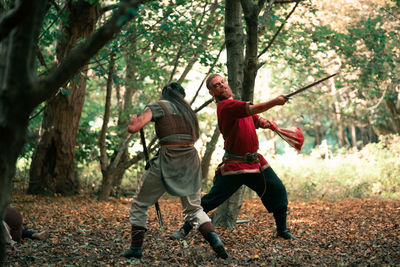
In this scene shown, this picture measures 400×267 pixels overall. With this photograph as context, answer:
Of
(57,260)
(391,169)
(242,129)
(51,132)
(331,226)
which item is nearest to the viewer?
(57,260)

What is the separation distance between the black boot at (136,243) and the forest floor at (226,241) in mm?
69

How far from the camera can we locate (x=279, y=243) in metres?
5.03

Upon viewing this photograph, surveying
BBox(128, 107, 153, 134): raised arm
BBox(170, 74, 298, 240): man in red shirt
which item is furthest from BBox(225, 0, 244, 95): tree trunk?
BBox(128, 107, 153, 134): raised arm

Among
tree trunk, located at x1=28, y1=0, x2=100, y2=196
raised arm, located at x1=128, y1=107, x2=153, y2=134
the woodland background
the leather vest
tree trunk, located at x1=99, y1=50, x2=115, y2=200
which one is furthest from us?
tree trunk, located at x1=28, y1=0, x2=100, y2=196

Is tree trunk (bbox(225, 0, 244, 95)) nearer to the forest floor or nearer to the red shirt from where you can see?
the red shirt

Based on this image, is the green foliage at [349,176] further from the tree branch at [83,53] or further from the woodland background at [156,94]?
the tree branch at [83,53]

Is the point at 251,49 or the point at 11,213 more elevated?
the point at 251,49

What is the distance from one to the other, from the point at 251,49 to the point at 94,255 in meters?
2.69

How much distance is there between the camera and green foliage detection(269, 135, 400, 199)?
428 inches

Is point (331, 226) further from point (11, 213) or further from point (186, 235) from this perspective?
point (11, 213)

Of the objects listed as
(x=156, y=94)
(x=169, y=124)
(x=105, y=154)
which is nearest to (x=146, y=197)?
(x=169, y=124)

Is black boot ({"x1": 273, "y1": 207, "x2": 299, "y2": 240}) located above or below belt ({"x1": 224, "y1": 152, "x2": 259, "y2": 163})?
below

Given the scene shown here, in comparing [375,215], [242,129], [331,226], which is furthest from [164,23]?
[375,215]

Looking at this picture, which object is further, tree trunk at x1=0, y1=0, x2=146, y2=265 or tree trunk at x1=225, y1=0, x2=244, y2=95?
tree trunk at x1=225, y1=0, x2=244, y2=95
